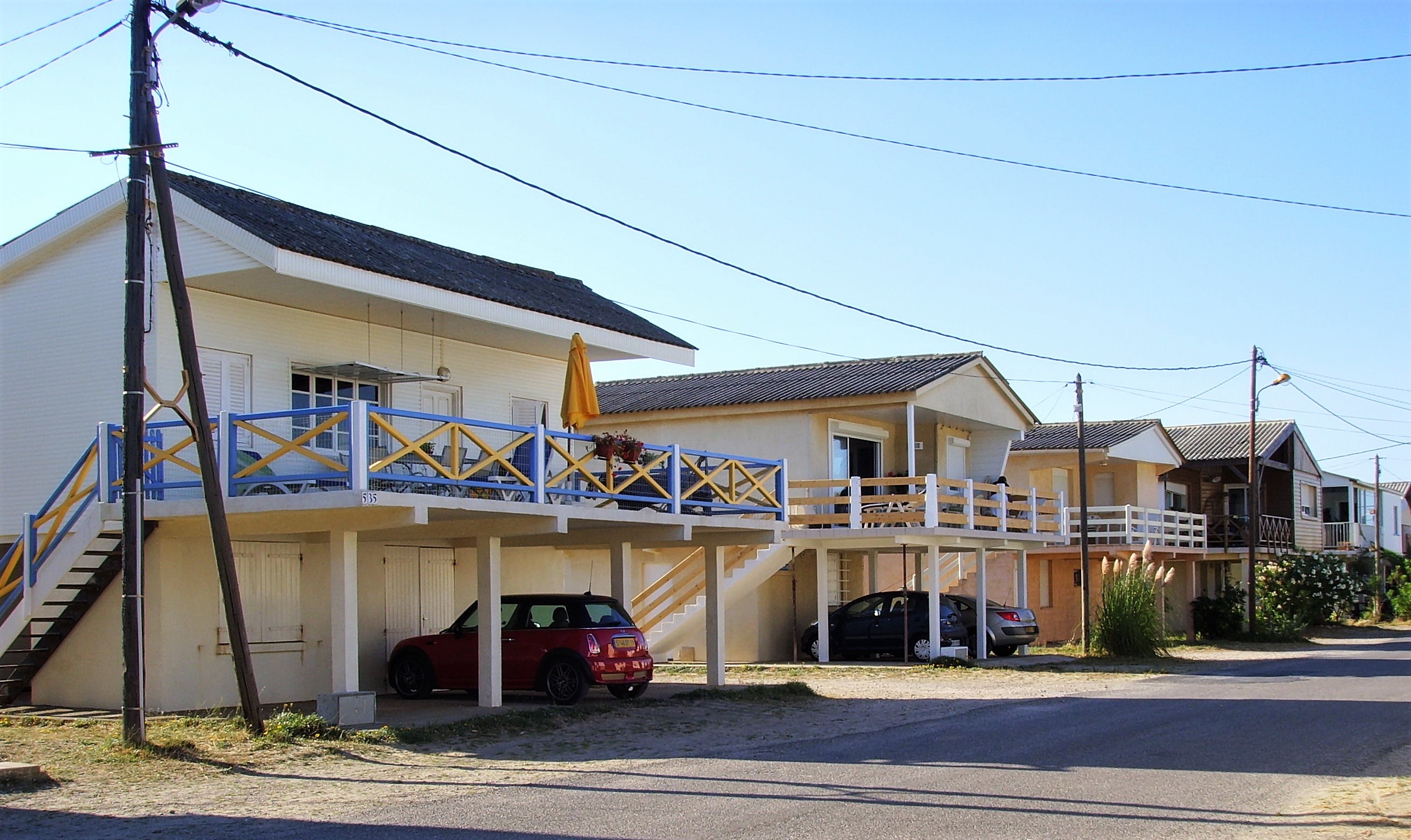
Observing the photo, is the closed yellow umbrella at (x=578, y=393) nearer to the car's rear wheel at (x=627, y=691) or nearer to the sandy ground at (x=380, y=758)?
the car's rear wheel at (x=627, y=691)

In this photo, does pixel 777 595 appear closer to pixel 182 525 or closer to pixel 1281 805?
pixel 182 525

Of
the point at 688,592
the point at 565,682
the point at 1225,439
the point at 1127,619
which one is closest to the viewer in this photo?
the point at 565,682

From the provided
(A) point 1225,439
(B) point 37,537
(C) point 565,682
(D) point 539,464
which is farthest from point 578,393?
(A) point 1225,439

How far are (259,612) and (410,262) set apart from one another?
5.22 meters

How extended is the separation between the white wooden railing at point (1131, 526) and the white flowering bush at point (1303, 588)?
124 inches

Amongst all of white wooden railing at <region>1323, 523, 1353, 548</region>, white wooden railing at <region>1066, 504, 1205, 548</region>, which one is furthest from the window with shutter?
white wooden railing at <region>1323, 523, 1353, 548</region>

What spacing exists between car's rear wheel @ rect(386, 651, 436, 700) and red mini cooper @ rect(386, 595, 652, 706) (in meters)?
0.02

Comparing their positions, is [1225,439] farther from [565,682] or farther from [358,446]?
[358,446]

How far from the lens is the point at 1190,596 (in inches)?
1714

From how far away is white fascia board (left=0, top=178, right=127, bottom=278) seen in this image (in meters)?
18.3

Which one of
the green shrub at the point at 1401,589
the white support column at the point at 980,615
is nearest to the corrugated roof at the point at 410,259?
the white support column at the point at 980,615

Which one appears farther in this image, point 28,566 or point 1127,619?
point 1127,619

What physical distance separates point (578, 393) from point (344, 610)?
190 inches

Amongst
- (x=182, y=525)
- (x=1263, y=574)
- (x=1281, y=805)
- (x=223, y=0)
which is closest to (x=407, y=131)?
(x=223, y=0)
